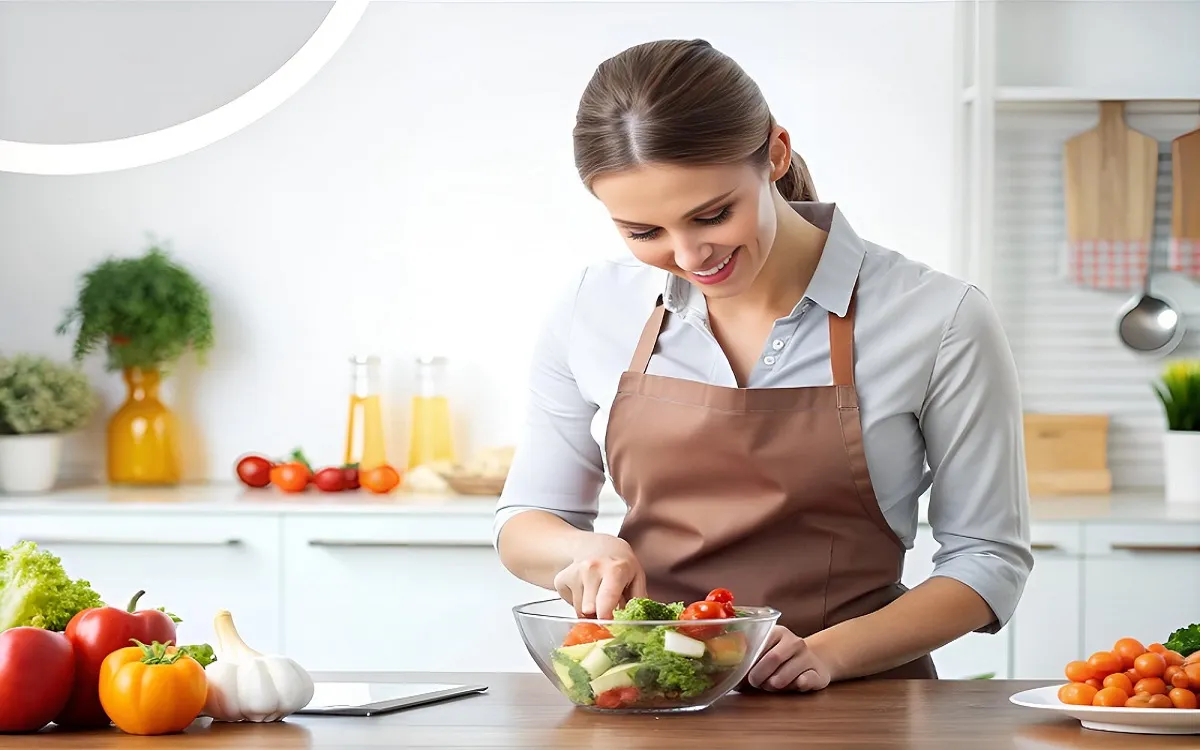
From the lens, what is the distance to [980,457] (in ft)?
5.05

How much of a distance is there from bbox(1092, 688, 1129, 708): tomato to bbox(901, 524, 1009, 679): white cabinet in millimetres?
1698

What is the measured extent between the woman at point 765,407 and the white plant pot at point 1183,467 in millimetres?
1685

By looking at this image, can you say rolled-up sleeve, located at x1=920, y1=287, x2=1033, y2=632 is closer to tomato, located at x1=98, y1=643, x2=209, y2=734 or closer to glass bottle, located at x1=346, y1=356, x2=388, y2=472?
tomato, located at x1=98, y1=643, x2=209, y2=734

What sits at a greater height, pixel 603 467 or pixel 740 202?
pixel 740 202

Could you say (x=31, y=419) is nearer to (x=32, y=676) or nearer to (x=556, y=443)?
(x=556, y=443)

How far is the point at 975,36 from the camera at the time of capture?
10.5ft

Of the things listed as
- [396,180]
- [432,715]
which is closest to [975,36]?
[396,180]

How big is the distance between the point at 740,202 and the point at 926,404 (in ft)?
1.12

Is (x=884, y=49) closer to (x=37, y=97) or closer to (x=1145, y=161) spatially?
(x=1145, y=161)

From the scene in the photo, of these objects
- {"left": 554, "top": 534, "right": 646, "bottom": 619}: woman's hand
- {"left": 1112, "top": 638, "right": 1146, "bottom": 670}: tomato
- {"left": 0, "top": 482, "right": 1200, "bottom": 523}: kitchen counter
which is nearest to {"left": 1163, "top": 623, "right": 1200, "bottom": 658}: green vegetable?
{"left": 1112, "top": 638, "right": 1146, "bottom": 670}: tomato

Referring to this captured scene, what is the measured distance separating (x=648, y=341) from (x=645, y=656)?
0.56 metres

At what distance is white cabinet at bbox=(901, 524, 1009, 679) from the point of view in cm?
285

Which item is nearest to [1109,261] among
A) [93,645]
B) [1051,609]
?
[1051,609]

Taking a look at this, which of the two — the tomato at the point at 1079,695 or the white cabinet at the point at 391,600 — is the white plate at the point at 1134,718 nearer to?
the tomato at the point at 1079,695
